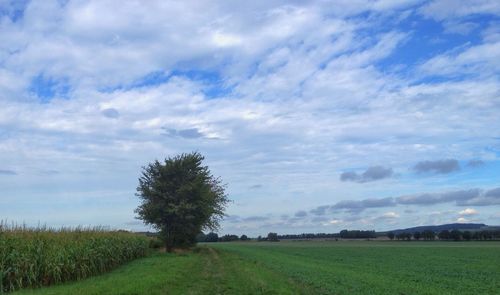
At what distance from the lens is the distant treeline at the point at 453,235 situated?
14462 cm

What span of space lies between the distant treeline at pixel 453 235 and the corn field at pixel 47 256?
465 ft

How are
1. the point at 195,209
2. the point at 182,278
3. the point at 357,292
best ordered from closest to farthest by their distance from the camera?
the point at 357,292 → the point at 182,278 → the point at 195,209

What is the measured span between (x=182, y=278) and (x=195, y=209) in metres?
31.2

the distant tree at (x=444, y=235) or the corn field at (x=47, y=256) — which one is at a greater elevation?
the distant tree at (x=444, y=235)

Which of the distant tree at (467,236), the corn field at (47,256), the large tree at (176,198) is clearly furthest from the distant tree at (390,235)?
the corn field at (47,256)

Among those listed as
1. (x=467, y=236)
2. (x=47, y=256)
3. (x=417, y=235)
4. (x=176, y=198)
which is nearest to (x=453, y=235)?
(x=467, y=236)

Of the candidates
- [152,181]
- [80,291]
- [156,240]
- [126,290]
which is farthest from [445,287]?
[156,240]

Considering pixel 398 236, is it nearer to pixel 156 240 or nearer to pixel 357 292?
pixel 156 240

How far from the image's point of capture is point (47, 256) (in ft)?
66.9

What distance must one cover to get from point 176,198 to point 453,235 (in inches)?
4865

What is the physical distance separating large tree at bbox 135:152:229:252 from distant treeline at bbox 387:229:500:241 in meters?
117

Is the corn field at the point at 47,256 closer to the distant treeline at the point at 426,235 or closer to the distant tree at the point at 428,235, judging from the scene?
the distant treeline at the point at 426,235

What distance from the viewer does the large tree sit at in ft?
172

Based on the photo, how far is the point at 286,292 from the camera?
59.3 ft
